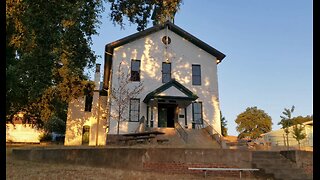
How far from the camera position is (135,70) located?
25219 millimetres

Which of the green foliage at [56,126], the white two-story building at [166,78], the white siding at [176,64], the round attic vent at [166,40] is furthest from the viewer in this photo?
the green foliage at [56,126]

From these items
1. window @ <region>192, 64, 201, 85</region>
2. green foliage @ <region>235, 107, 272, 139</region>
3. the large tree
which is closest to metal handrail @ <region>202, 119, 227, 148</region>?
window @ <region>192, 64, 201, 85</region>

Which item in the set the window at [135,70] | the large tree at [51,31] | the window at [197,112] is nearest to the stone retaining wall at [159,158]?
the large tree at [51,31]

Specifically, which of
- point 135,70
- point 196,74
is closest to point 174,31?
point 196,74

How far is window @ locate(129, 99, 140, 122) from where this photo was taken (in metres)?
24.1

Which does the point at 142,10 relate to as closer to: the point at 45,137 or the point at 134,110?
the point at 134,110

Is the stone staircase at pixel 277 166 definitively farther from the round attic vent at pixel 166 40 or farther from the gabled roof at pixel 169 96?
the round attic vent at pixel 166 40

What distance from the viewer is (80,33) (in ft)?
37.1

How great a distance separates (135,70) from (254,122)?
40.5 m

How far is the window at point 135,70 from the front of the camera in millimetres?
25011

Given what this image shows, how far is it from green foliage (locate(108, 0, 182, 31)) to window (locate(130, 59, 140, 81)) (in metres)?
12.5
